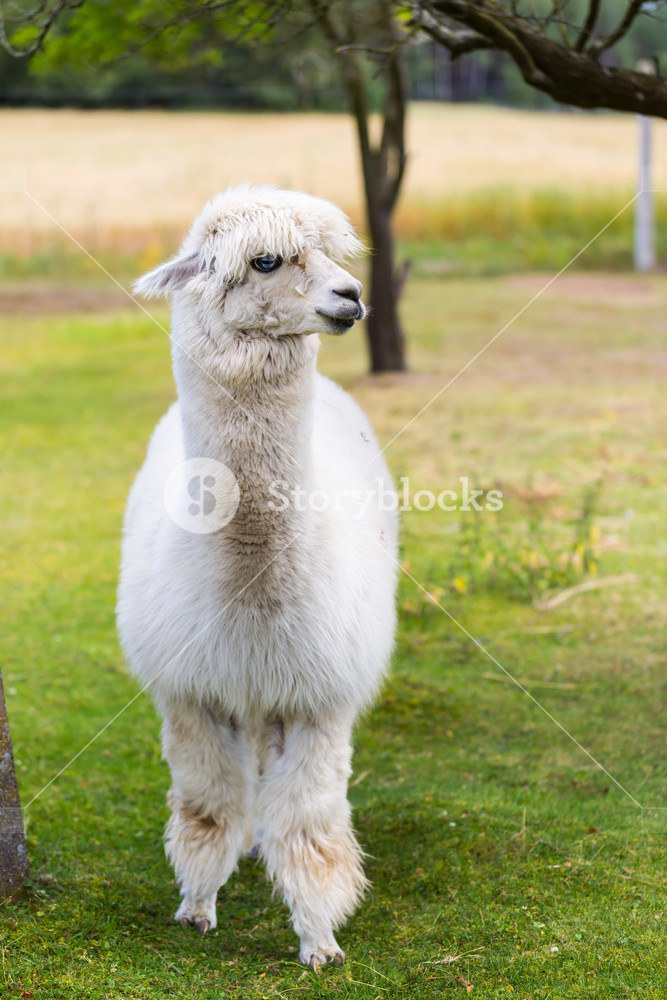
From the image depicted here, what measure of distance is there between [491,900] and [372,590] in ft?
3.06

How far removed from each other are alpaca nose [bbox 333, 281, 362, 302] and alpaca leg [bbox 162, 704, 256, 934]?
1.19 meters

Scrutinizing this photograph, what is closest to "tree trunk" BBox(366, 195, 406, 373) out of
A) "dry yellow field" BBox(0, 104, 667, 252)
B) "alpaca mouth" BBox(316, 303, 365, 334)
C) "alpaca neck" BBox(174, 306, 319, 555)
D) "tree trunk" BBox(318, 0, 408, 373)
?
"tree trunk" BBox(318, 0, 408, 373)

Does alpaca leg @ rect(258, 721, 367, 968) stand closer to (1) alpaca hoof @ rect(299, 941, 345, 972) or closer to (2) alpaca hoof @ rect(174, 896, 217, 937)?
(1) alpaca hoof @ rect(299, 941, 345, 972)

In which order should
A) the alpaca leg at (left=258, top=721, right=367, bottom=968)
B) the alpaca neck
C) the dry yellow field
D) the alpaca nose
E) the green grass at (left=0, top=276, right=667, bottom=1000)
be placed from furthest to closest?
Answer: the dry yellow field, the alpaca leg at (left=258, top=721, right=367, bottom=968), the green grass at (left=0, top=276, right=667, bottom=1000), the alpaca neck, the alpaca nose

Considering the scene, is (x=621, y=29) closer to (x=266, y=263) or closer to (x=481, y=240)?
(x=266, y=263)

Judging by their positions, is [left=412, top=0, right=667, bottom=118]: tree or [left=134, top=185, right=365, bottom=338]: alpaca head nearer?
[left=134, top=185, right=365, bottom=338]: alpaca head

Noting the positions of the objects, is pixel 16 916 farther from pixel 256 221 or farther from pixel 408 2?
pixel 408 2

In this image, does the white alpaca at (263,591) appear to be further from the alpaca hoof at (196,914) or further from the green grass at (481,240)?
the green grass at (481,240)

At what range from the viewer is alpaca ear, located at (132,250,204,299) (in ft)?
8.23

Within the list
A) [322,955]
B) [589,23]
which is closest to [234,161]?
[589,23]

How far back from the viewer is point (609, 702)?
428 cm

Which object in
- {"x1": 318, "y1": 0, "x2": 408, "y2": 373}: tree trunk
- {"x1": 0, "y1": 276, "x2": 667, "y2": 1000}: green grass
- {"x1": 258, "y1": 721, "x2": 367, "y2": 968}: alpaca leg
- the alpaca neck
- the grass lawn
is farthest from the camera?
the grass lawn

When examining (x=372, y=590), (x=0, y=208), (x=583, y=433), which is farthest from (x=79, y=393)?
(x=0, y=208)

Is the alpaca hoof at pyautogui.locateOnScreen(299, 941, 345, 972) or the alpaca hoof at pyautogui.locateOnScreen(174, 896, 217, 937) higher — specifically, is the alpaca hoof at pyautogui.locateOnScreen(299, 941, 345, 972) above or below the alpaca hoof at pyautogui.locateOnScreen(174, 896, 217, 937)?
above
